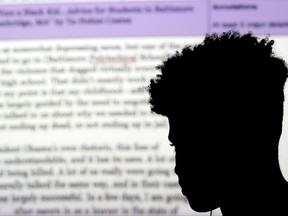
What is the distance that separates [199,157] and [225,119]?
6 centimetres

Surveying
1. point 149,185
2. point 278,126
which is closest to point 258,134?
point 278,126

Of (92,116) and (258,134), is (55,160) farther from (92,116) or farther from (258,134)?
(258,134)

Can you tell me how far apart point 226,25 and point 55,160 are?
32cm

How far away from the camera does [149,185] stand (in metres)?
0.53

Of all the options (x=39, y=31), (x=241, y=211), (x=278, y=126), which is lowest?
(x=241, y=211)

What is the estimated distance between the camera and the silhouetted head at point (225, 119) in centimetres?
45

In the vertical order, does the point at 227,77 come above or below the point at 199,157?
above

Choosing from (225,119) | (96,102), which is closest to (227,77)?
(225,119)

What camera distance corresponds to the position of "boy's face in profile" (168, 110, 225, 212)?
0.47 metres

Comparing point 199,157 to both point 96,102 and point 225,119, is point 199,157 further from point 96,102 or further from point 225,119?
point 96,102

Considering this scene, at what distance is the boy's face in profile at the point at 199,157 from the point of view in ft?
1.54

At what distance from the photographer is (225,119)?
1.52 ft

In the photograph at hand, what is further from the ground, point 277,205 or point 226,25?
point 226,25

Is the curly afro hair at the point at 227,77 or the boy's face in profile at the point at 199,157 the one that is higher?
the curly afro hair at the point at 227,77
